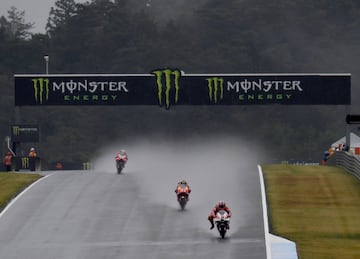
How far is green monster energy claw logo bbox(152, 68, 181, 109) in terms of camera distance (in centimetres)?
6009

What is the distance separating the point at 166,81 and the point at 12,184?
15.7 m

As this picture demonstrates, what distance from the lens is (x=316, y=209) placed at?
129ft

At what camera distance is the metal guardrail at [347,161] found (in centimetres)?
4680

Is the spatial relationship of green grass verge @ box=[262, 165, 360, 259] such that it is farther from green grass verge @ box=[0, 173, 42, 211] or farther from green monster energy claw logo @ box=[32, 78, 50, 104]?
green monster energy claw logo @ box=[32, 78, 50, 104]

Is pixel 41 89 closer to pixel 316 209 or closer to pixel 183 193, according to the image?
pixel 183 193

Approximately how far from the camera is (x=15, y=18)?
180 m

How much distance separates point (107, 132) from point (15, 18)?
5864 centimetres

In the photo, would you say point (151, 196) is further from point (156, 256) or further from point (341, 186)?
point (156, 256)

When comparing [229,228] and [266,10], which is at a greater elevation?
[266,10]

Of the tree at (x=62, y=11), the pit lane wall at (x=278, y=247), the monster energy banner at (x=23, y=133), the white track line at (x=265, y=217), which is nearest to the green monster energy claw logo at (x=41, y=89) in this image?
the monster energy banner at (x=23, y=133)

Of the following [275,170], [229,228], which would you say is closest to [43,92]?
[275,170]

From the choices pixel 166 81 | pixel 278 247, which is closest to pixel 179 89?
pixel 166 81

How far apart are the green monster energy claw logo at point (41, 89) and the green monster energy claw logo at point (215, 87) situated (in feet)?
28.1

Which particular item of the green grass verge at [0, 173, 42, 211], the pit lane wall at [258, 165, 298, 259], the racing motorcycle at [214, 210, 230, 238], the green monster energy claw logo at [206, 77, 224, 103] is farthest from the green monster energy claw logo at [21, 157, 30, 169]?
the racing motorcycle at [214, 210, 230, 238]
